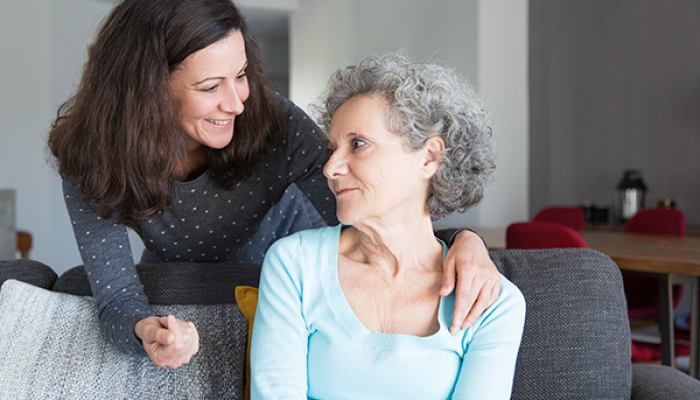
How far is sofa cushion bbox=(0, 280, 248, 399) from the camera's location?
135 centimetres

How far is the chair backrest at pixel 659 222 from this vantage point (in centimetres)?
344

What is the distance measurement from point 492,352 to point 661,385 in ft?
1.84

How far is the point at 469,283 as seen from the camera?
1.10 meters

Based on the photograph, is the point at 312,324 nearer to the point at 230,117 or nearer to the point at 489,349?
the point at 489,349

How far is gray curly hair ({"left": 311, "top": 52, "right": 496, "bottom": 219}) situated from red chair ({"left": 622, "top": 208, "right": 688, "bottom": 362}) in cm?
166

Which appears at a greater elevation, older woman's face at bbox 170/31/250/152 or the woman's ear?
older woman's face at bbox 170/31/250/152

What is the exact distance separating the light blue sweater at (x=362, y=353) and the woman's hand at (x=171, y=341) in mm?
130

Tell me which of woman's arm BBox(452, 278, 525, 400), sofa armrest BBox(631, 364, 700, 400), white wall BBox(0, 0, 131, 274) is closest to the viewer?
woman's arm BBox(452, 278, 525, 400)

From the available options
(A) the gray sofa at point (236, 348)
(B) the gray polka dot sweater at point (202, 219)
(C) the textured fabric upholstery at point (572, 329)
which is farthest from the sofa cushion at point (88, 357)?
(C) the textured fabric upholstery at point (572, 329)

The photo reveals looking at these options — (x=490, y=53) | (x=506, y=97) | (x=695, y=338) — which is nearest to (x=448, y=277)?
(x=695, y=338)

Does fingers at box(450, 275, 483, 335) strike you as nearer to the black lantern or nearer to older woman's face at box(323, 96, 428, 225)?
older woman's face at box(323, 96, 428, 225)

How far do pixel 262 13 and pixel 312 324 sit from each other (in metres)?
6.54

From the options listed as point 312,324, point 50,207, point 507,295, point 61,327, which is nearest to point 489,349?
point 507,295

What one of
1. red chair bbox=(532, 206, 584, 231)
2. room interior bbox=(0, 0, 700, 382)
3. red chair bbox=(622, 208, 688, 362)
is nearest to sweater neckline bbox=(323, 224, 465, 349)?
red chair bbox=(622, 208, 688, 362)
